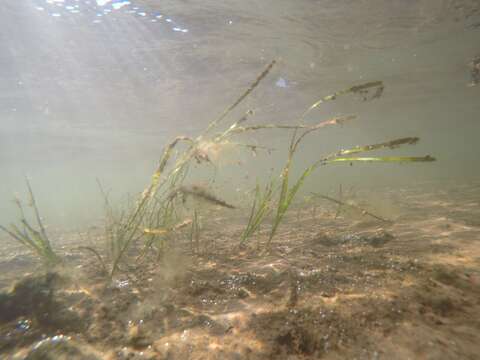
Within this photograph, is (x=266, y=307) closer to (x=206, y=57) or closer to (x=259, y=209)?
(x=259, y=209)

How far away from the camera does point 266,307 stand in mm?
2461

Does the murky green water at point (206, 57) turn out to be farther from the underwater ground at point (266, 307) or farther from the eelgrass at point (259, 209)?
the underwater ground at point (266, 307)

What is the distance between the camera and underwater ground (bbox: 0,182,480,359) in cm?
184

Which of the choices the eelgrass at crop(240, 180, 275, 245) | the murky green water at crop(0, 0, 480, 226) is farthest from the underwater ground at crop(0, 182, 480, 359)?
the murky green water at crop(0, 0, 480, 226)

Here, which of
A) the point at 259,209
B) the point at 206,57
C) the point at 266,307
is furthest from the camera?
the point at 206,57

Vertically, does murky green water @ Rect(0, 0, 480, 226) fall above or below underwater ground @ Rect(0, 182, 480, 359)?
above

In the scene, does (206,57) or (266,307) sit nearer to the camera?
(266,307)

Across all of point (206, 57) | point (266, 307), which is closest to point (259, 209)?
point (266, 307)

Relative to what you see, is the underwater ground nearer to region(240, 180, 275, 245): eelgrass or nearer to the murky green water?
region(240, 180, 275, 245): eelgrass

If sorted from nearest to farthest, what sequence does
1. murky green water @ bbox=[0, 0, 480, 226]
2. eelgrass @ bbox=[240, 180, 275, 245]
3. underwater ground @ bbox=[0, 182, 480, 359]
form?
underwater ground @ bbox=[0, 182, 480, 359]
eelgrass @ bbox=[240, 180, 275, 245]
murky green water @ bbox=[0, 0, 480, 226]

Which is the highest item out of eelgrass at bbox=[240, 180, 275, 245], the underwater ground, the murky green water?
the murky green water

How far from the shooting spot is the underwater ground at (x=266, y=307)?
1.84m

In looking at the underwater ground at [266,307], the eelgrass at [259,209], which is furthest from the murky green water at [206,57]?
the underwater ground at [266,307]

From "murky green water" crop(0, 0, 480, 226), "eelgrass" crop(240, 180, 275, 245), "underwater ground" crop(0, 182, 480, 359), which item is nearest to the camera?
"underwater ground" crop(0, 182, 480, 359)
